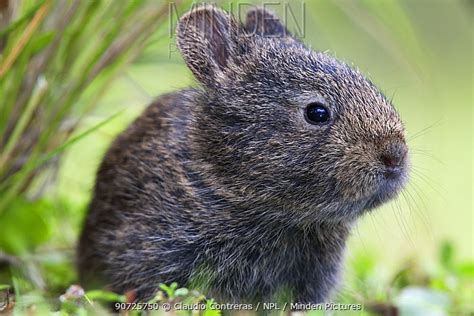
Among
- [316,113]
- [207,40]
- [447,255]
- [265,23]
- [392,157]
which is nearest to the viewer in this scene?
[392,157]

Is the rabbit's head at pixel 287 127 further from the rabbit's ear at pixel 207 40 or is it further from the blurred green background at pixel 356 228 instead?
the blurred green background at pixel 356 228

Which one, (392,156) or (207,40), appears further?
(207,40)

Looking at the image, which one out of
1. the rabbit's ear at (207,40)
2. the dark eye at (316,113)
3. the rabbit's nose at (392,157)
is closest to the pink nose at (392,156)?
the rabbit's nose at (392,157)

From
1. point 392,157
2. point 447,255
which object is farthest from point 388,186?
point 447,255

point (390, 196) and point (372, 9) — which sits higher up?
Answer: point (372, 9)

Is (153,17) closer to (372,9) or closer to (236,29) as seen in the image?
(236,29)

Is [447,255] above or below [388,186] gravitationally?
below

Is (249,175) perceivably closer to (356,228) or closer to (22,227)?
(356,228)

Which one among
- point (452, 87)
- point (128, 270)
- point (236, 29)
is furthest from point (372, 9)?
point (452, 87)
